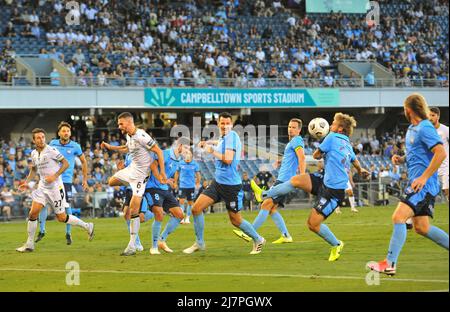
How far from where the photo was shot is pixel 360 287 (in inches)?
419

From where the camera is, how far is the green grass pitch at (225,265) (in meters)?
11.2

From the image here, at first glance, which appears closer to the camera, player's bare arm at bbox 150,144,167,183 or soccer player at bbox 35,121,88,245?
player's bare arm at bbox 150,144,167,183

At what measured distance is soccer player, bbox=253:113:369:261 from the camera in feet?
43.6

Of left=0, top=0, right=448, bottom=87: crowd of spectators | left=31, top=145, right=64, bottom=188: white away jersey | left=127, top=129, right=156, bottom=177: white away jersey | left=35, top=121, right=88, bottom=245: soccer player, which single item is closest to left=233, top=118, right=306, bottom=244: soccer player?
left=127, top=129, right=156, bottom=177: white away jersey

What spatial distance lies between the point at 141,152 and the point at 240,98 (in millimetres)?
27632

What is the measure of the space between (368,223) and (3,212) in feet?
43.5

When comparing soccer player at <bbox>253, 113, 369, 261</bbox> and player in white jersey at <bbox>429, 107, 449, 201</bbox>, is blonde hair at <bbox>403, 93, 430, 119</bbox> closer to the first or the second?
soccer player at <bbox>253, 113, 369, 261</bbox>

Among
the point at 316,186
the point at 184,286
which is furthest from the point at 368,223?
the point at 184,286

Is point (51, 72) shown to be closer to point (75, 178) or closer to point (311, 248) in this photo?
point (75, 178)

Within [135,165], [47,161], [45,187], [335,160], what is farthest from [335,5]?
[335,160]

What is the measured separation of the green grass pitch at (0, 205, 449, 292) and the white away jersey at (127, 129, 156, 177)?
1.43m

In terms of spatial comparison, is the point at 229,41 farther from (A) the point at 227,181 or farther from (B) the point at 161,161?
Answer: (A) the point at 227,181

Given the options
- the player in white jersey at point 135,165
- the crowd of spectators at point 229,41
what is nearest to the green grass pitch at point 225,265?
the player in white jersey at point 135,165

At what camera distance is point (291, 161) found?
53.8 feet
